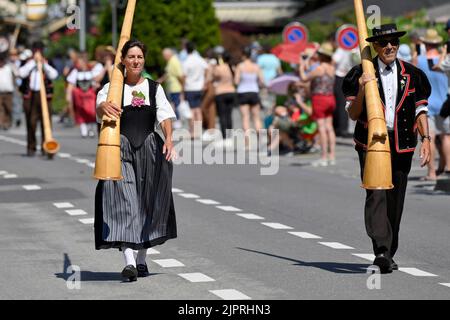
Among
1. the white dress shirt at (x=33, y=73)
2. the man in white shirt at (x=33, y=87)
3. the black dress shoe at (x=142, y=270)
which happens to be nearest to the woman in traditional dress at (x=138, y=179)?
the black dress shoe at (x=142, y=270)

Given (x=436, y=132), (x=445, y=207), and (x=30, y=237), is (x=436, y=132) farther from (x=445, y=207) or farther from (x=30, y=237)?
(x=30, y=237)

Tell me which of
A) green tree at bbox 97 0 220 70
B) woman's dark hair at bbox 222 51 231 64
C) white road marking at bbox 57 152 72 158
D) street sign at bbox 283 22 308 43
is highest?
green tree at bbox 97 0 220 70

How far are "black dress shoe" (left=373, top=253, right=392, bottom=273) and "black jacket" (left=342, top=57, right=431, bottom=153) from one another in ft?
2.55

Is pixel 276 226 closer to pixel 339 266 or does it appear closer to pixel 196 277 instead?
pixel 339 266

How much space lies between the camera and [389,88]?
11.7 metres

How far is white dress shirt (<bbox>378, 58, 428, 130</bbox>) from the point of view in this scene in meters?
11.6

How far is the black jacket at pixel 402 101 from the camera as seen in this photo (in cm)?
1159

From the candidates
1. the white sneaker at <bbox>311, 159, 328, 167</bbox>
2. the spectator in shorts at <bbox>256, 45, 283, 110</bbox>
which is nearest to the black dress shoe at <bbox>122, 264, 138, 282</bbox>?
the white sneaker at <bbox>311, 159, 328, 167</bbox>

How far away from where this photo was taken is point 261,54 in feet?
117

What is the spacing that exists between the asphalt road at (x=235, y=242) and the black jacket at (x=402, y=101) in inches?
38.5

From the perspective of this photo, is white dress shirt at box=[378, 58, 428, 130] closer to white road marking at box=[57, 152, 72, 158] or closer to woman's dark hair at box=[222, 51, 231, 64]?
white road marking at box=[57, 152, 72, 158]

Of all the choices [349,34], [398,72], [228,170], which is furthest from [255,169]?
[398,72]

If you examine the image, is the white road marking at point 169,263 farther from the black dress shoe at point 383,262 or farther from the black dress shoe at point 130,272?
the black dress shoe at point 383,262

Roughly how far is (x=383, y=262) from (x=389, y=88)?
1.27m
